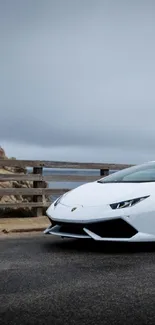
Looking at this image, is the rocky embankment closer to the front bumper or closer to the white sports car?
the white sports car

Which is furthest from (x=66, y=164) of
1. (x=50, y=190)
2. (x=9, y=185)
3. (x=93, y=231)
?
Answer: (x=93, y=231)

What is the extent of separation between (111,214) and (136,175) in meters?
1.29

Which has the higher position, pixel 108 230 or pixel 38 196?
pixel 38 196

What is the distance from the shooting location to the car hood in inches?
236

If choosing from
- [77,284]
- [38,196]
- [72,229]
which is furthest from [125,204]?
[38,196]

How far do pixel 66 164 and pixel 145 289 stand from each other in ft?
22.6

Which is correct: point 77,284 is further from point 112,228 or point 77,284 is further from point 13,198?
point 13,198

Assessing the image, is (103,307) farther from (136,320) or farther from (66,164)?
(66,164)

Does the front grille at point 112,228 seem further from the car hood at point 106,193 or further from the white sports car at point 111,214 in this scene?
the car hood at point 106,193

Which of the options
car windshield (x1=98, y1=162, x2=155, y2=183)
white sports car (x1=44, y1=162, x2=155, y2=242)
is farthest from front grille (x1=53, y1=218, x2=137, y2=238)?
car windshield (x1=98, y1=162, x2=155, y2=183)

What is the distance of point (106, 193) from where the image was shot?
6.20 meters

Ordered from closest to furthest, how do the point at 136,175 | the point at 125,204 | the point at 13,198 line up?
the point at 125,204 → the point at 136,175 → the point at 13,198

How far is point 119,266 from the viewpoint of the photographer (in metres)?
5.07

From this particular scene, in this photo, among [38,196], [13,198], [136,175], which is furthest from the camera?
[13,198]
